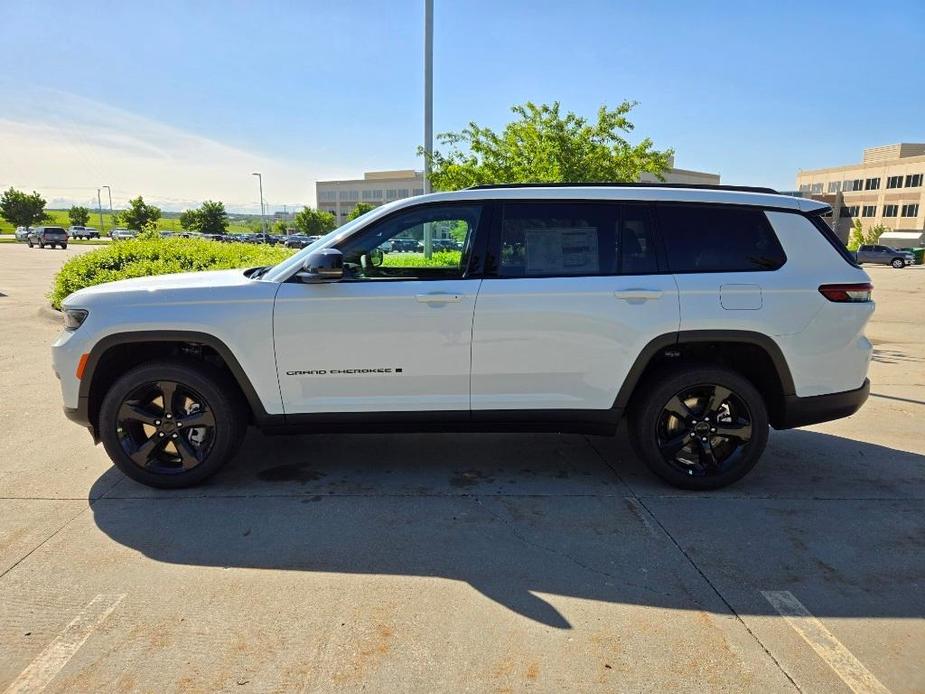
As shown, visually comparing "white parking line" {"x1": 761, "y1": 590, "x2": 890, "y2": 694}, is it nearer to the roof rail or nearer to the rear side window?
the rear side window

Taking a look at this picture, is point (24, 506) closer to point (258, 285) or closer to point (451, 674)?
point (258, 285)

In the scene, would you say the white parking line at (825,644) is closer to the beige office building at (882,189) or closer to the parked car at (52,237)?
the parked car at (52,237)

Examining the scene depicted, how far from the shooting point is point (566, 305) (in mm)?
3809

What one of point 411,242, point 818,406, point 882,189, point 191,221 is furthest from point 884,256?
point 191,221

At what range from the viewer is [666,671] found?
8.01 ft

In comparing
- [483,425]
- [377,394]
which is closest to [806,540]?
[483,425]

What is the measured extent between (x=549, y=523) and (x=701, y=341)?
4.99ft

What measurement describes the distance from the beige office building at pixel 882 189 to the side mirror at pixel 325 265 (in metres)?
76.9

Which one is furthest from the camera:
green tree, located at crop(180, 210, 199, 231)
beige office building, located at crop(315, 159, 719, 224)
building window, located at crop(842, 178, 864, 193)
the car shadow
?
beige office building, located at crop(315, 159, 719, 224)

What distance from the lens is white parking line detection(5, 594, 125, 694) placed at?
233 centimetres

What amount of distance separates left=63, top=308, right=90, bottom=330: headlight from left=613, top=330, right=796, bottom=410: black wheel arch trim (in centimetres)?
348

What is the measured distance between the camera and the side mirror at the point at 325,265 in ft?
12.0

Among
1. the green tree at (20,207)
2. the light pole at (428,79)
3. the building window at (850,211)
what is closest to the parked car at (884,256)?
the building window at (850,211)

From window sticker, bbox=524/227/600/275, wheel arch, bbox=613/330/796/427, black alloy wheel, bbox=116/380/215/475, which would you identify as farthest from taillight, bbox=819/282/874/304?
black alloy wheel, bbox=116/380/215/475
